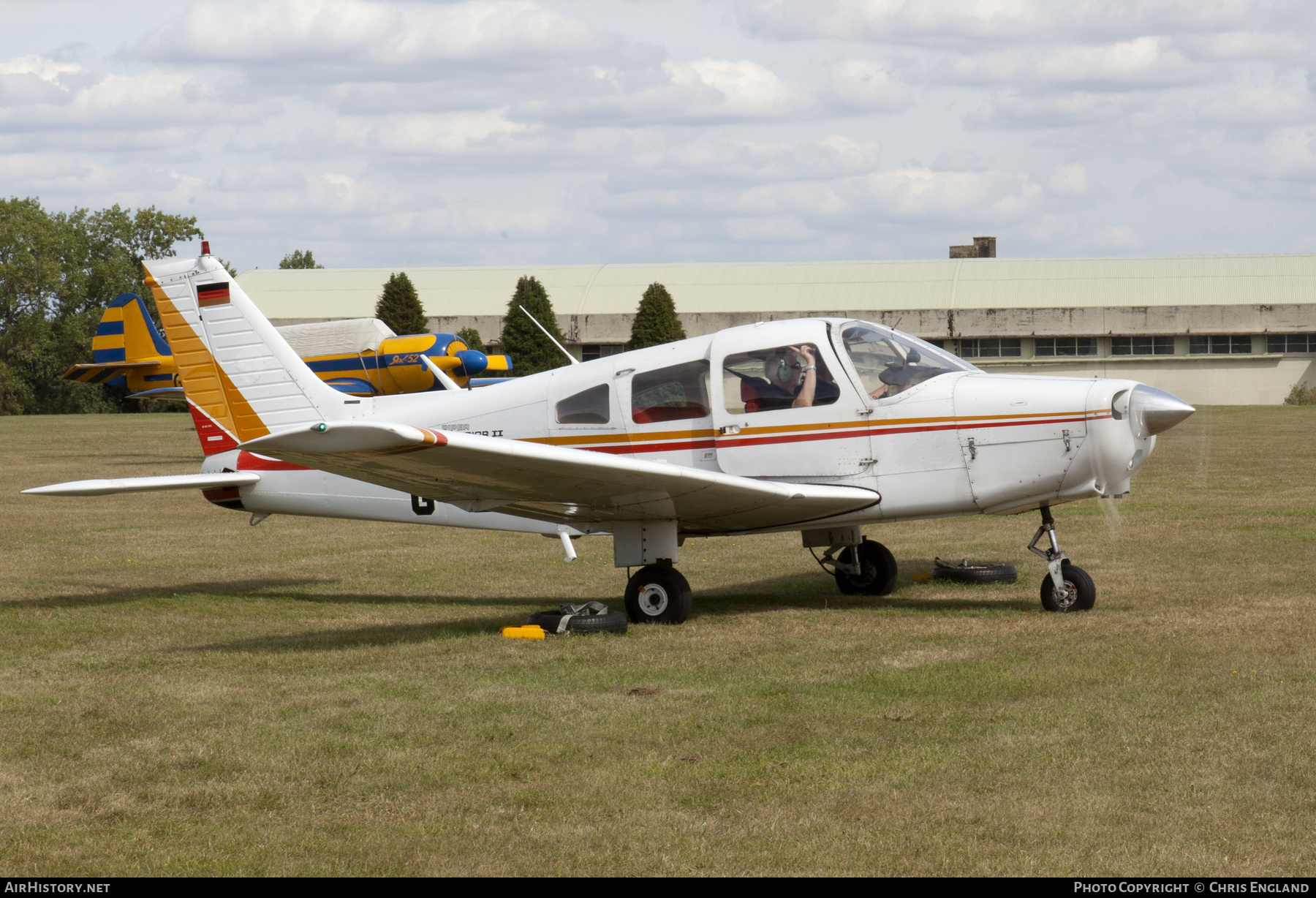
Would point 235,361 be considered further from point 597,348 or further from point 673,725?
point 597,348

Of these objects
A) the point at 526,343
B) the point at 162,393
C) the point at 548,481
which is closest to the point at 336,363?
the point at 162,393

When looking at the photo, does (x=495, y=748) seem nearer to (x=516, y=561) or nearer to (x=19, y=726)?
(x=19, y=726)

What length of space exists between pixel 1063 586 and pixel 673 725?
13.4 ft

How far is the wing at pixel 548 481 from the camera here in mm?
7566

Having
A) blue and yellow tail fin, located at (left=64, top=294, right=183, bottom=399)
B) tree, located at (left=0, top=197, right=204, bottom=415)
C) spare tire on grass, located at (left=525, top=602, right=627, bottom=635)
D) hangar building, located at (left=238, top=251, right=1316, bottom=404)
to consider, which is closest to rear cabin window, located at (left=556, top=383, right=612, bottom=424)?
spare tire on grass, located at (left=525, top=602, right=627, bottom=635)

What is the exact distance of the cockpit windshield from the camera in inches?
374

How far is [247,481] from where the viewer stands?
11.1 metres

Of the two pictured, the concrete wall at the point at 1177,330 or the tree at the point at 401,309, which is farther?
the concrete wall at the point at 1177,330

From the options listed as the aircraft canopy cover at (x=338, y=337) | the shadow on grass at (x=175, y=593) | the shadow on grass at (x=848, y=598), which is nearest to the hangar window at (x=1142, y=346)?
the aircraft canopy cover at (x=338, y=337)

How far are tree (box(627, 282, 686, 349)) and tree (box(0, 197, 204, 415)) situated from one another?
29.9 metres

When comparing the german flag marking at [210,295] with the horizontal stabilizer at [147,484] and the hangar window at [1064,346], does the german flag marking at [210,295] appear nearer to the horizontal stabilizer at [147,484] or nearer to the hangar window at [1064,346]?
the horizontal stabilizer at [147,484]

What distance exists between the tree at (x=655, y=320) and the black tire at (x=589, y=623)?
142 ft

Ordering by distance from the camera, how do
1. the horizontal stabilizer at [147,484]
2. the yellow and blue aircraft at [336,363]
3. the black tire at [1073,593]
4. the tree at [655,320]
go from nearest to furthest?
the black tire at [1073,593] → the horizontal stabilizer at [147,484] → the yellow and blue aircraft at [336,363] → the tree at [655,320]

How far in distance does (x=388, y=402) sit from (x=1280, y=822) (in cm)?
799
